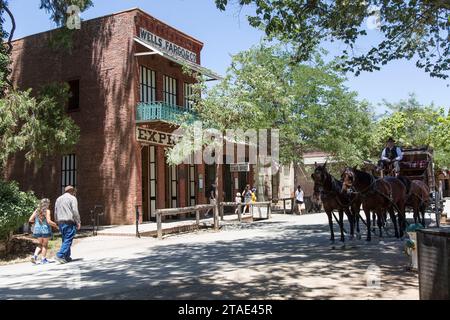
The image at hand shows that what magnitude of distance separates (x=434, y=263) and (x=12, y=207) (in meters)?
11.3

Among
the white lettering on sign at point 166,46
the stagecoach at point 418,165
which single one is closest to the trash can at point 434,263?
the stagecoach at point 418,165

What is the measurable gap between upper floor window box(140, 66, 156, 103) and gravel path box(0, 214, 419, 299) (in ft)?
33.8

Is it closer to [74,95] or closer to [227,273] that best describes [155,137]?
[74,95]

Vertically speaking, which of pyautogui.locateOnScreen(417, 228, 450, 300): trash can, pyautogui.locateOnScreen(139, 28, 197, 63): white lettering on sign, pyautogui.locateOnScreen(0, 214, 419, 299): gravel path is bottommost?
pyautogui.locateOnScreen(0, 214, 419, 299): gravel path

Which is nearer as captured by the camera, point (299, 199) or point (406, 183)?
point (406, 183)

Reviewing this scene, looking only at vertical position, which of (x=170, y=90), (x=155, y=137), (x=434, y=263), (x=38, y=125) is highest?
(x=170, y=90)

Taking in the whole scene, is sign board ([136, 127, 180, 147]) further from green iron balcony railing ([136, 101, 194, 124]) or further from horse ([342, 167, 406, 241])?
horse ([342, 167, 406, 241])

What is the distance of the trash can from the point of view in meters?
4.42

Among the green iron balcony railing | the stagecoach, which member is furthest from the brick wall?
the stagecoach

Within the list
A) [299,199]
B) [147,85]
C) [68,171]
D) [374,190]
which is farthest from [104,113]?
[374,190]

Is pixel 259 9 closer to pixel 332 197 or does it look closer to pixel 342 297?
pixel 332 197

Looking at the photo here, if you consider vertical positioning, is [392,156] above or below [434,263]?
above

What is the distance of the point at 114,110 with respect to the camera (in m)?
21.6

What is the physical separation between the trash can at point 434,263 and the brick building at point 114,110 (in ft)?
55.7
